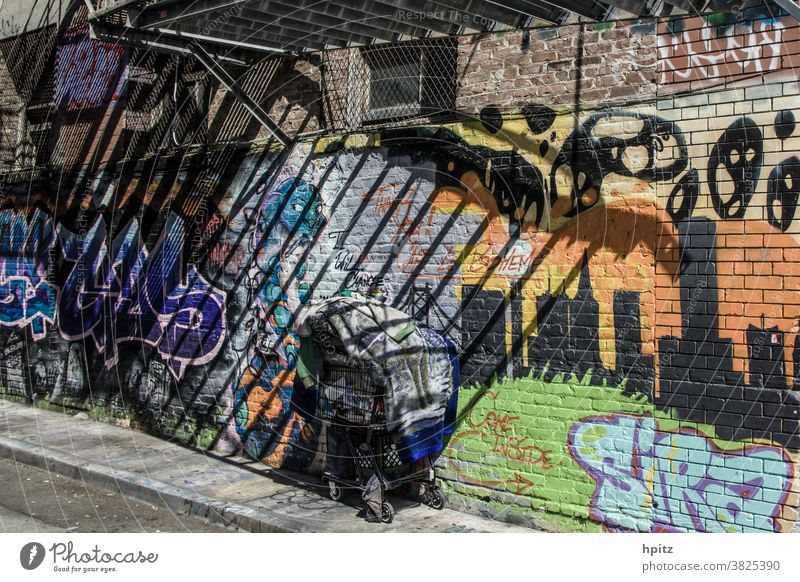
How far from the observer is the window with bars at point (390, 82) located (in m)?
7.91

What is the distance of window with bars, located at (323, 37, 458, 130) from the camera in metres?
7.91

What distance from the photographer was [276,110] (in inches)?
376

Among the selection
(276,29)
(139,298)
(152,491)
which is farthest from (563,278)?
(139,298)

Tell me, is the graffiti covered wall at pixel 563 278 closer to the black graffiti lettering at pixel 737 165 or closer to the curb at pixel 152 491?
the black graffiti lettering at pixel 737 165

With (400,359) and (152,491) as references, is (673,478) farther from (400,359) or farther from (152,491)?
(152,491)

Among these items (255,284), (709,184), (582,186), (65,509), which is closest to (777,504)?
(709,184)

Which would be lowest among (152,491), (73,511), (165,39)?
(73,511)

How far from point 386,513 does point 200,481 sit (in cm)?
269

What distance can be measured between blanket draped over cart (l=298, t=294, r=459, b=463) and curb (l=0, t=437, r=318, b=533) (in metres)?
1.42

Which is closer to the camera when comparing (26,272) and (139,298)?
(139,298)

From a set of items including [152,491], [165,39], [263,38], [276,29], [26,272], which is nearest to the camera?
[276,29]

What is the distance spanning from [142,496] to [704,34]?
7538 millimetres

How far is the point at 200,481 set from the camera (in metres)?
8.98

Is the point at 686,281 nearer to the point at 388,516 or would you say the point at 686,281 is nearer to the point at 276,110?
the point at 388,516
